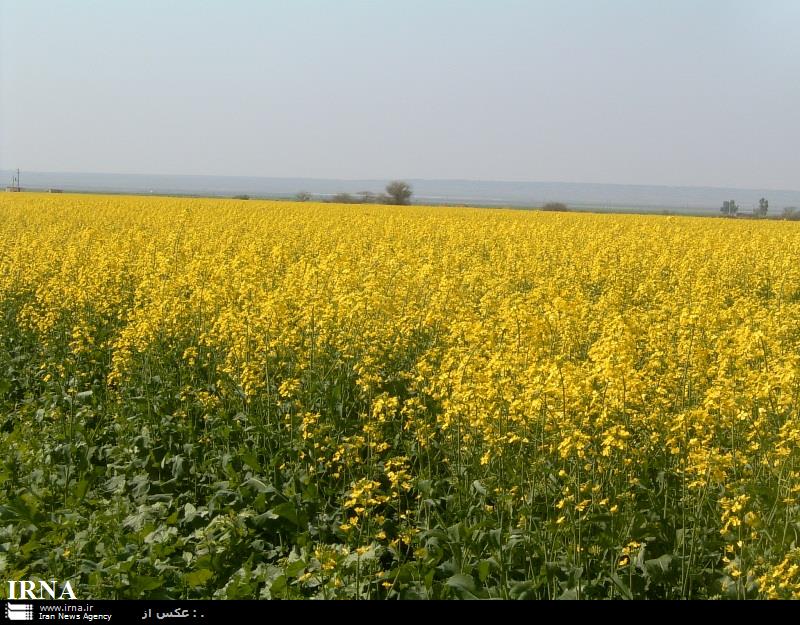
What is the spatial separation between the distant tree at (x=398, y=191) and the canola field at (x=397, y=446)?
59.8 m

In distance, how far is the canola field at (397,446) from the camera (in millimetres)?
4551

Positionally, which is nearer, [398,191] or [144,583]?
[144,583]

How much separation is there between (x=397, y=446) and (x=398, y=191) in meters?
63.9

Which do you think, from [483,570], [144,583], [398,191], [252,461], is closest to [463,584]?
[483,570]

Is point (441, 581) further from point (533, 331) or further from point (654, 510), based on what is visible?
point (533, 331)

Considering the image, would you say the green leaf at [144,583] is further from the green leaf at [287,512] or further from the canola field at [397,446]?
the green leaf at [287,512]

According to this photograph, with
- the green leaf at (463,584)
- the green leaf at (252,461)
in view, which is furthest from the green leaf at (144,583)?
the green leaf at (463,584)

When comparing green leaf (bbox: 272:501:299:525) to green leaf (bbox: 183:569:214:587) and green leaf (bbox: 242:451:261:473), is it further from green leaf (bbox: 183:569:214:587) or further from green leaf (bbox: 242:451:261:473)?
green leaf (bbox: 183:569:214:587)

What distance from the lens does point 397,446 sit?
6188 millimetres

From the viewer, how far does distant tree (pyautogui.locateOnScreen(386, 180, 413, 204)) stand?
68.9 m

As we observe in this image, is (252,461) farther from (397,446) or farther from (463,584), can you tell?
(463,584)

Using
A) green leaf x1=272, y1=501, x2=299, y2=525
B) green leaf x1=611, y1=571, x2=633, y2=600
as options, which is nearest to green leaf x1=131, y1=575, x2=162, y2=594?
green leaf x1=272, y1=501, x2=299, y2=525

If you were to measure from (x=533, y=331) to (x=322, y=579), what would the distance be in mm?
2409
